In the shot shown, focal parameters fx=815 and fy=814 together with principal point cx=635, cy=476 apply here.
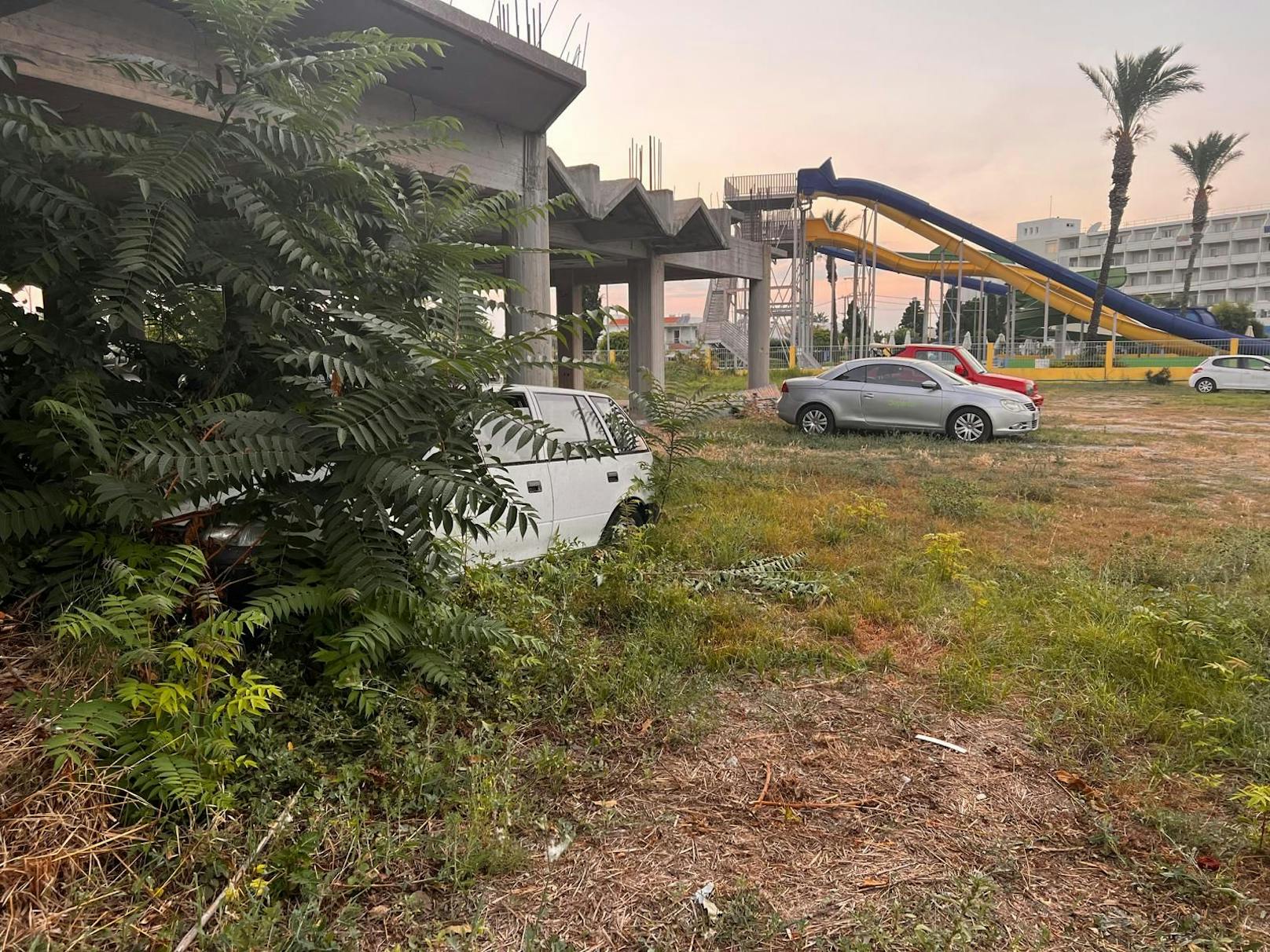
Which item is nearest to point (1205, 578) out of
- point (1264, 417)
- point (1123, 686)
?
point (1123, 686)

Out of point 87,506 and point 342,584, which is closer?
point 87,506

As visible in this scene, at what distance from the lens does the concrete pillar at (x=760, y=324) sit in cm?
2575

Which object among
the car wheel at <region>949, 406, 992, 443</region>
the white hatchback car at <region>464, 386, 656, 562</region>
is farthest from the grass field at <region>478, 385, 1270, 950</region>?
the car wheel at <region>949, 406, 992, 443</region>

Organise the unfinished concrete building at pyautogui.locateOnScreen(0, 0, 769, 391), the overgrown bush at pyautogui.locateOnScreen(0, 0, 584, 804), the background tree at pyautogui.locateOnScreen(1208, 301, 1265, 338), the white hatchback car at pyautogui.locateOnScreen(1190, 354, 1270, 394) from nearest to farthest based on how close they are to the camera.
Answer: the overgrown bush at pyautogui.locateOnScreen(0, 0, 584, 804)
the unfinished concrete building at pyautogui.locateOnScreen(0, 0, 769, 391)
the white hatchback car at pyautogui.locateOnScreen(1190, 354, 1270, 394)
the background tree at pyautogui.locateOnScreen(1208, 301, 1265, 338)

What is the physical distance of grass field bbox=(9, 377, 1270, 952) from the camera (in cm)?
248

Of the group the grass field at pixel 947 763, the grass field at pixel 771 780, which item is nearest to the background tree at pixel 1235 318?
the grass field at pixel 947 763

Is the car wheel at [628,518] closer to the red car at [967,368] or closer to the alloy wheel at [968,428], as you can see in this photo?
the alloy wheel at [968,428]

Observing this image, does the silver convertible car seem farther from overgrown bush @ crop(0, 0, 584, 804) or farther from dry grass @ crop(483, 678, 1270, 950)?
overgrown bush @ crop(0, 0, 584, 804)

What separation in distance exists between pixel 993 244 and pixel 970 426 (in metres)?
26.2

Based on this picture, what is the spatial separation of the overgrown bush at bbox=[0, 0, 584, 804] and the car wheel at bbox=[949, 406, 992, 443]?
12.6m

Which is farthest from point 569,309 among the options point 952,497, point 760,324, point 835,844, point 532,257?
point 835,844

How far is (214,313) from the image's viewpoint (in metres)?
3.44

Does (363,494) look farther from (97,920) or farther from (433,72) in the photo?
(433,72)

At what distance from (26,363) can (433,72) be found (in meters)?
6.14
